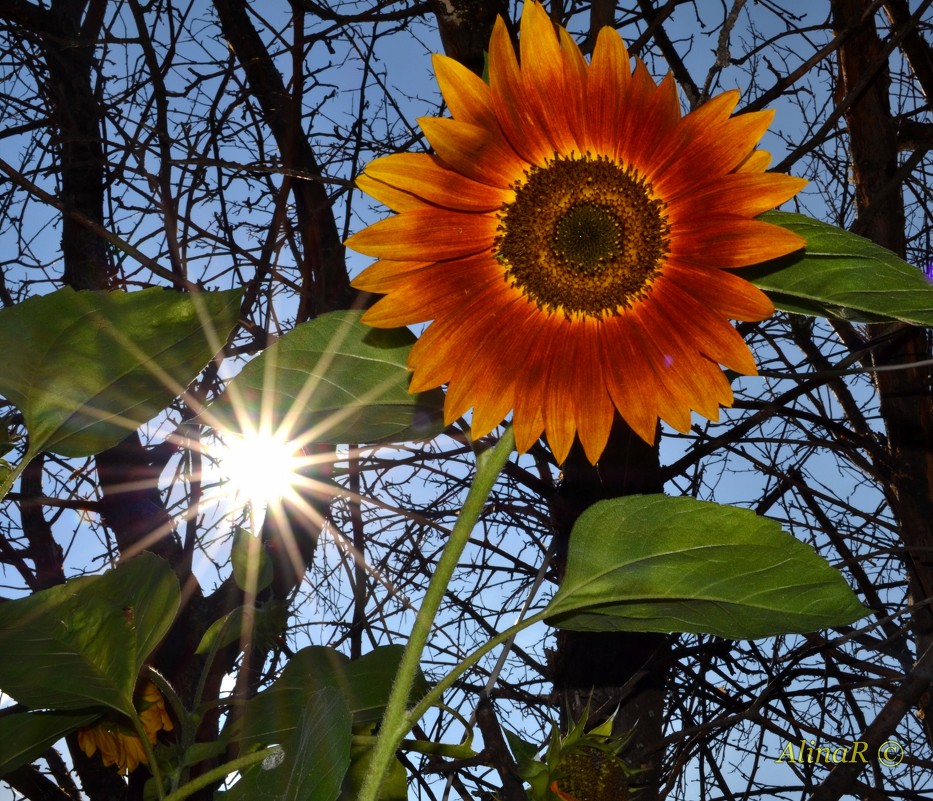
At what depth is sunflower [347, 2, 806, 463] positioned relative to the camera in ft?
1.42

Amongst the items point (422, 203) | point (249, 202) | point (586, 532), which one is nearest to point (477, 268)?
point (422, 203)

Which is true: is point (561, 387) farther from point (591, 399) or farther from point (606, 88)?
point (606, 88)

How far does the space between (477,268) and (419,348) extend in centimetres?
8

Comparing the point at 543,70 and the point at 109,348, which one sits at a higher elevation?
the point at 543,70

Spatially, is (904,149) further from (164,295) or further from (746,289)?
(164,295)

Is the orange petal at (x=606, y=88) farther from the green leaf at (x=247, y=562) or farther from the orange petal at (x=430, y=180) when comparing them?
the green leaf at (x=247, y=562)

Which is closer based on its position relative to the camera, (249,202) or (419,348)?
(419,348)

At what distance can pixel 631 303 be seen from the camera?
1.71 ft

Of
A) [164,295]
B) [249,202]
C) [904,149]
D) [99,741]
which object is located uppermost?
[904,149]

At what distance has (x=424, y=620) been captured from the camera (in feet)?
1.24

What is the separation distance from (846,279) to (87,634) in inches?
18.6

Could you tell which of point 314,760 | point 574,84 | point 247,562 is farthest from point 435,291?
point 247,562

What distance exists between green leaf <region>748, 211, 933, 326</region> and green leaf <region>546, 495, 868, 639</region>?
11cm

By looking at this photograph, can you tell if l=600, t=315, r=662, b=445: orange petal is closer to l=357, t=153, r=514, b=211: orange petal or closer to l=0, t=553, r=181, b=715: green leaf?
l=357, t=153, r=514, b=211: orange petal
